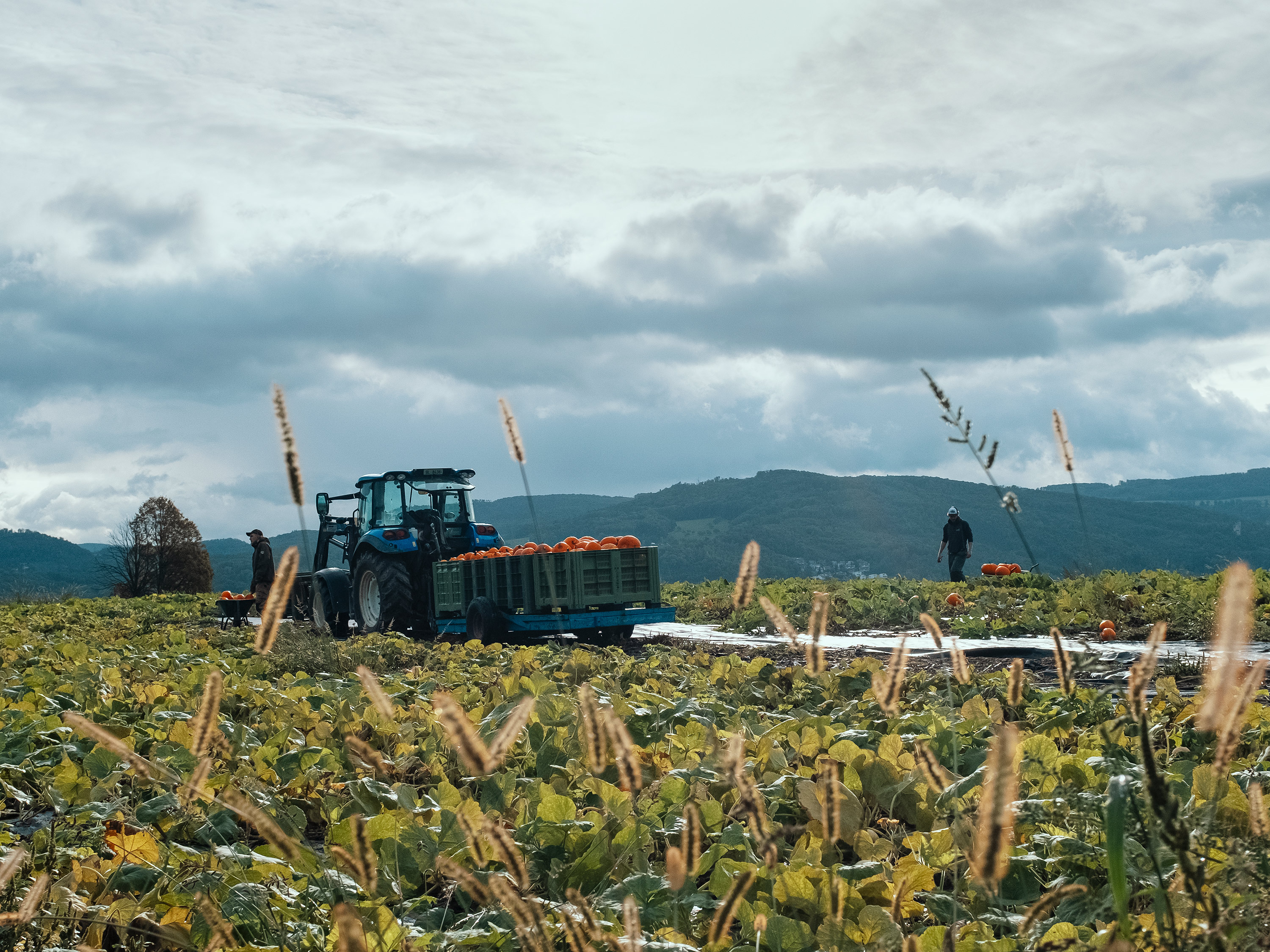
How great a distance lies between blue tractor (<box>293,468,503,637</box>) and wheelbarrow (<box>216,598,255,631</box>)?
3231 mm

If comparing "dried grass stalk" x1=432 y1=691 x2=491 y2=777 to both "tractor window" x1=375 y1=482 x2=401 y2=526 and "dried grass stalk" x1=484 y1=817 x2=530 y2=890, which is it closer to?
"dried grass stalk" x1=484 y1=817 x2=530 y2=890

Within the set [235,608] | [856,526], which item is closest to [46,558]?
[856,526]

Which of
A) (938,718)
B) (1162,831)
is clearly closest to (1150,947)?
(1162,831)

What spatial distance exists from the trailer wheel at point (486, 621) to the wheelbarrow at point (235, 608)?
7.95 meters

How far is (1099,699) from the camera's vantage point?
4496 mm

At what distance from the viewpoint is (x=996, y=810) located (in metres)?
1.05

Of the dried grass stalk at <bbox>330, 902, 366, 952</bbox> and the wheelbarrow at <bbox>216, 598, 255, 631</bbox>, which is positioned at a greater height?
the dried grass stalk at <bbox>330, 902, 366, 952</bbox>

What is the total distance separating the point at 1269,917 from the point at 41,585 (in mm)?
38906

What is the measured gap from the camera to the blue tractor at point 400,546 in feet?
49.2

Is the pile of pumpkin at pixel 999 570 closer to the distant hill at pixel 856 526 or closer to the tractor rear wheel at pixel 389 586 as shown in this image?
the tractor rear wheel at pixel 389 586

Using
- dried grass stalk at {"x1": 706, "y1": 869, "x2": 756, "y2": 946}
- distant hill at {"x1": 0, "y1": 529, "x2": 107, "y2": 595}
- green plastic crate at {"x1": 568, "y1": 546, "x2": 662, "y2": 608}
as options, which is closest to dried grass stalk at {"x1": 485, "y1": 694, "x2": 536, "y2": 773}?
dried grass stalk at {"x1": 706, "y1": 869, "x2": 756, "y2": 946}

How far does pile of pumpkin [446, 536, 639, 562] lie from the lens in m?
13.4

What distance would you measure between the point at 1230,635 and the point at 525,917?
0.90 metres

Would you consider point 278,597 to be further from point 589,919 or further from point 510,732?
point 589,919
